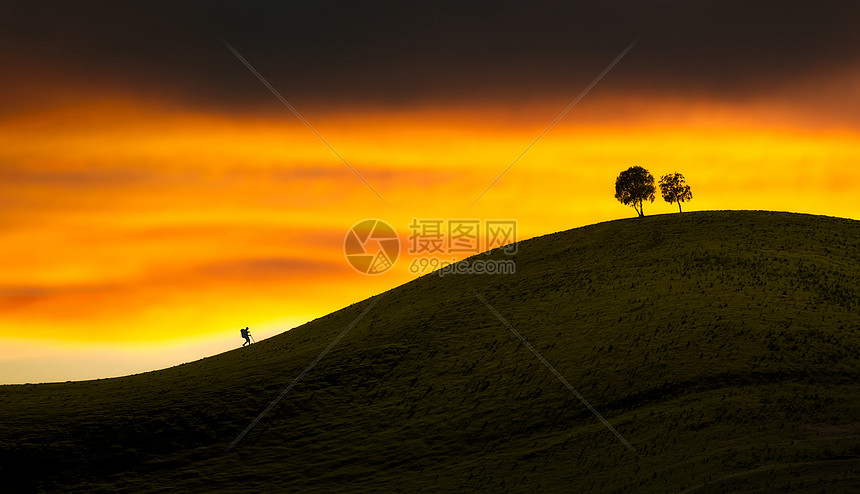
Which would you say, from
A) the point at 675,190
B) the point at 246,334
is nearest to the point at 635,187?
the point at 675,190

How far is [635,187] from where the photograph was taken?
8288 cm

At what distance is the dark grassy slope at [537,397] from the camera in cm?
3172

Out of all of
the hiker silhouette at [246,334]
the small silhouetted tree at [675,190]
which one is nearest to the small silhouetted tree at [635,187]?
the small silhouetted tree at [675,190]

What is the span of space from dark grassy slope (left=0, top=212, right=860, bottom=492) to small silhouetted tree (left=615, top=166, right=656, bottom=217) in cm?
2149

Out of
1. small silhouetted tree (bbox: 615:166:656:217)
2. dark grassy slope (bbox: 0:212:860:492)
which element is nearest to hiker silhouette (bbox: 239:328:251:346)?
dark grassy slope (bbox: 0:212:860:492)

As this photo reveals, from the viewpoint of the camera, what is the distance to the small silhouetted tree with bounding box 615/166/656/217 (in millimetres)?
82750

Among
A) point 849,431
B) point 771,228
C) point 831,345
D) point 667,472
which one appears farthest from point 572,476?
point 771,228

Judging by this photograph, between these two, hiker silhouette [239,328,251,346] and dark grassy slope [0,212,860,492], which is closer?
dark grassy slope [0,212,860,492]

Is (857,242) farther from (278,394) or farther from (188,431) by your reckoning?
(188,431)

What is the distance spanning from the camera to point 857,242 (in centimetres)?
6122

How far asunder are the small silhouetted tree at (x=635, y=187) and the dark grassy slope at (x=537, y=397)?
2149cm

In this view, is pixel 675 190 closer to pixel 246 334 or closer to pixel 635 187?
pixel 635 187

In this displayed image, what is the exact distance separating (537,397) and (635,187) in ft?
155

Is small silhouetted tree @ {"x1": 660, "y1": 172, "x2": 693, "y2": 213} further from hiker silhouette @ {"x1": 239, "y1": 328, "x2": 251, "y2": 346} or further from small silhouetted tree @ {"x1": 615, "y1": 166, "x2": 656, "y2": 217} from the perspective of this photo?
hiker silhouette @ {"x1": 239, "y1": 328, "x2": 251, "y2": 346}
